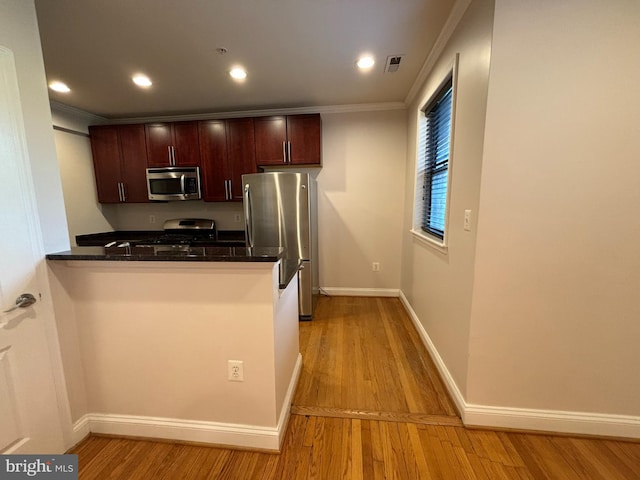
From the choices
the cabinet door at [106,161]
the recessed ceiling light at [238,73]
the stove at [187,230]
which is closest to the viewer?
the recessed ceiling light at [238,73]

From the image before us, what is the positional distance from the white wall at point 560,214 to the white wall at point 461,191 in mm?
75

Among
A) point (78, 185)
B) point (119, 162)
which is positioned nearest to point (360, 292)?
point (119, 162)

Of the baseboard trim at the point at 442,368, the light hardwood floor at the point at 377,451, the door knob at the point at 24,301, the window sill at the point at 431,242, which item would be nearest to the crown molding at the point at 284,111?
the window sill at the point at 431,242

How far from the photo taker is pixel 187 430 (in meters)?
1.39

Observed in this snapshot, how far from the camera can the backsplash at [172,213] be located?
11.6 feet

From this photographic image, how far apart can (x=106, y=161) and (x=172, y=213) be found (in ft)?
3.23

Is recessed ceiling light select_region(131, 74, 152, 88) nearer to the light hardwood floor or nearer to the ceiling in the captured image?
the ceiling

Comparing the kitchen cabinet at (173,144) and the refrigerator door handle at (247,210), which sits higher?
the kitchen cabinet at (173,144)

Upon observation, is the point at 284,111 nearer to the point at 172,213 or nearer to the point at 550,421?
the point at 172,213

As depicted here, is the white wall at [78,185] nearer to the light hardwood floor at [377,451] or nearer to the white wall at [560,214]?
the light hardwood floor at [377,451]

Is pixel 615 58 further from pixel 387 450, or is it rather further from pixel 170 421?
pixel 170 421

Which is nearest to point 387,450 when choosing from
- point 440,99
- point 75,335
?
point 75,335

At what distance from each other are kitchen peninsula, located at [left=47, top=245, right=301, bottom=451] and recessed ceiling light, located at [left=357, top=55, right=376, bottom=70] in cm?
184

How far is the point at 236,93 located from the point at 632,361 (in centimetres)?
361
